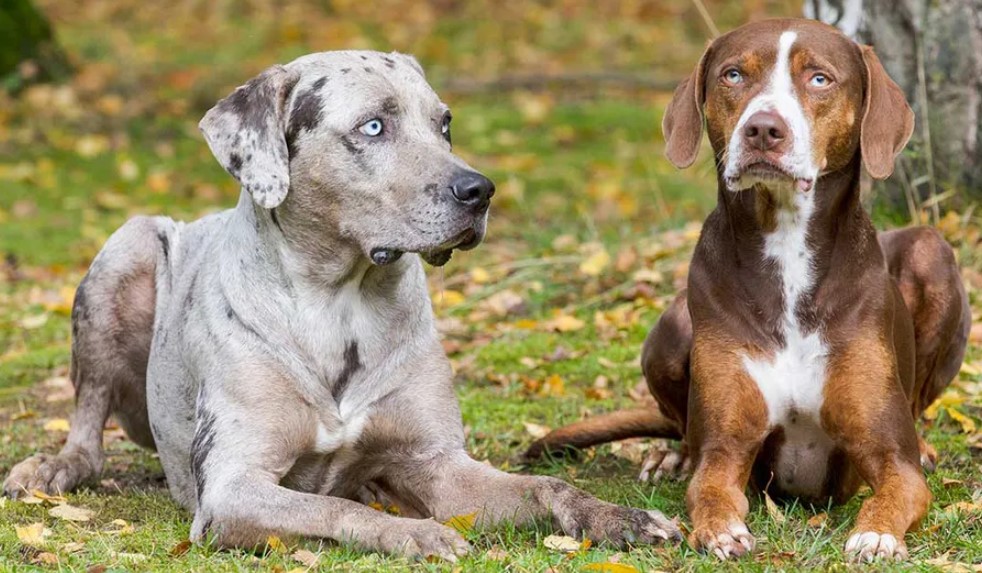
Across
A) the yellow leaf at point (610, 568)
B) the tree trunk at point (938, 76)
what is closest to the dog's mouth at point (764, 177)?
the yellow leaf at point (610, 568)

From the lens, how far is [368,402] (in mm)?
5383

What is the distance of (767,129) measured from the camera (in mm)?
4781

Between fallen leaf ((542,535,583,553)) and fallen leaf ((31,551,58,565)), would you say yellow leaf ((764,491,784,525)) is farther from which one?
fallen leaf ((31,551,58,565))

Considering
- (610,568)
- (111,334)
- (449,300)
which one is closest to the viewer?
(610,568)

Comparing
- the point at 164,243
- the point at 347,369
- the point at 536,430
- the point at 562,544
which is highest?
the point at 164,243

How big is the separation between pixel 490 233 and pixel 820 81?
20.4 ft

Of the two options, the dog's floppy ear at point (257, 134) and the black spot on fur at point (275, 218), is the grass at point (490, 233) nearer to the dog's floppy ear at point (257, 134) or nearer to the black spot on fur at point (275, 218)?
the black spot on fur at point (275, 218)

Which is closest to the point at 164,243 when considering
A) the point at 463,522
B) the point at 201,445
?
the point at 201,445

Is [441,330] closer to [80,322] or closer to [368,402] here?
[80,322]

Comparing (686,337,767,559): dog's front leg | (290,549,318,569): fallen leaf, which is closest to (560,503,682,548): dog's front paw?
(686,337,767,559): dog's front leg

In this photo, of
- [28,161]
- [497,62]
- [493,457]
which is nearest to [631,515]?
[493,457]

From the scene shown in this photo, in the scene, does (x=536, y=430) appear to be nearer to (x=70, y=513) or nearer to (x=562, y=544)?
(x=562, y=544)

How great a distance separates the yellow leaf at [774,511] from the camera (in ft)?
16.6

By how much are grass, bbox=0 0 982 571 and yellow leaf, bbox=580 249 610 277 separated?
0.02 meters
